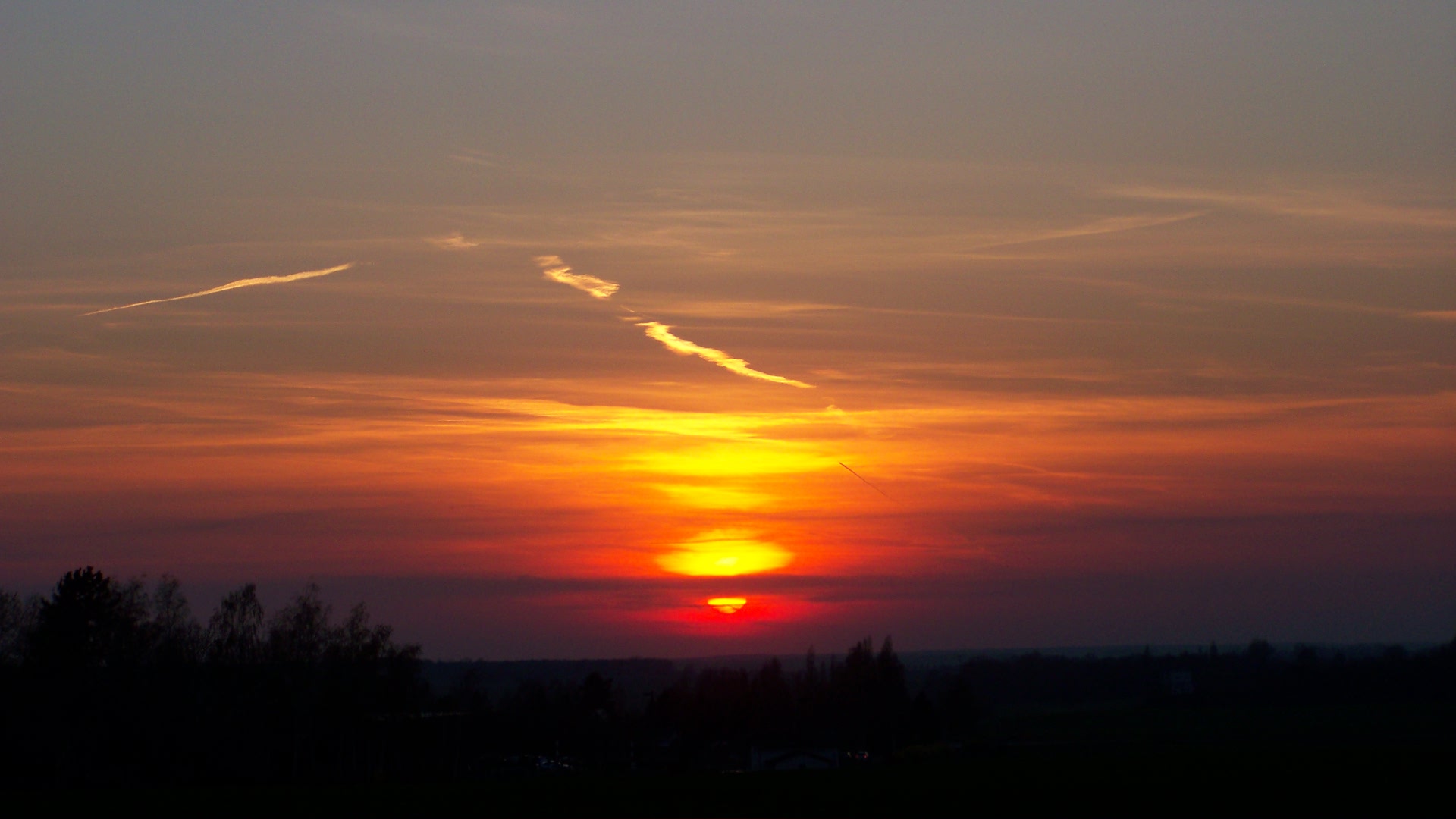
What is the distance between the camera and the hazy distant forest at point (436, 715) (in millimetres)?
71438

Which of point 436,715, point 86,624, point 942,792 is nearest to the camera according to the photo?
point 942,792

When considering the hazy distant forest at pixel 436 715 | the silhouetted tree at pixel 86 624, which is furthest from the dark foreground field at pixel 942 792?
the silhouetted tree at pixel 86 624

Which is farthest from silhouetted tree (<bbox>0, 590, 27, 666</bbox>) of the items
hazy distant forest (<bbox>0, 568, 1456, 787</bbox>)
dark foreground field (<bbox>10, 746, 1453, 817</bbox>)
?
dark foreground field (<bbox>10, 746, 1453, 817</bbox>)

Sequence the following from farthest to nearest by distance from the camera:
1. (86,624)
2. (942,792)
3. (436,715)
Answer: (436,715)
(86,624)
(942,792)

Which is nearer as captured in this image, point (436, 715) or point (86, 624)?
point (86, 624)

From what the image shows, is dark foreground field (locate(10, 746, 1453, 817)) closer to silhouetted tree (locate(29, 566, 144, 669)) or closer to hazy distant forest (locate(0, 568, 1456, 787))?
hazy distant forest (locate(0, 568, 1456, 787))

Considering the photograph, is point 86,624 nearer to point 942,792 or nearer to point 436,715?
point 436,715

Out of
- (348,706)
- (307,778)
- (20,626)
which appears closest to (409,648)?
(348,706)

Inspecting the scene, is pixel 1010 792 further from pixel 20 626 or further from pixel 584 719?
pixel 584 719

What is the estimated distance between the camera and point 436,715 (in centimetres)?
9688

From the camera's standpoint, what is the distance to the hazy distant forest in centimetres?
7144

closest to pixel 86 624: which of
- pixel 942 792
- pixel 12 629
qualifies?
pixel 12 629

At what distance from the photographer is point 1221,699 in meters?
91.1

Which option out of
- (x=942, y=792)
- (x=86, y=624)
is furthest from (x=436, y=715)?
(x=942, y=792)
